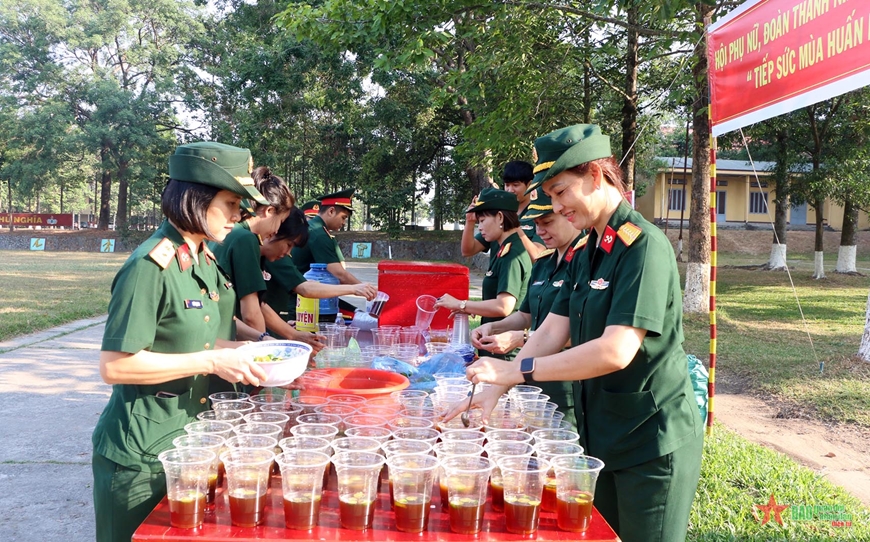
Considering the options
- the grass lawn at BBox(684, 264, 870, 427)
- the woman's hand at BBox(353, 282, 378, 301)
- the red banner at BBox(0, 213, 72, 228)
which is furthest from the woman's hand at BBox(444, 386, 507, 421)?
the red banner at BBox(0, 213, 72, 228)

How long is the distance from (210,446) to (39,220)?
52.0m

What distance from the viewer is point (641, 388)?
2260 millimetres

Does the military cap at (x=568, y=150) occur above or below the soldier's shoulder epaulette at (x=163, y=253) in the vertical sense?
above

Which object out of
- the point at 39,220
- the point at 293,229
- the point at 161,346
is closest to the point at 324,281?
the point at 293,229

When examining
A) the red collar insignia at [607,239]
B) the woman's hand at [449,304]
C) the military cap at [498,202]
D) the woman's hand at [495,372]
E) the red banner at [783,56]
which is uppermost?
the red banner at [783,56]

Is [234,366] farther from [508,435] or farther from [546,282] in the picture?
[546,282]

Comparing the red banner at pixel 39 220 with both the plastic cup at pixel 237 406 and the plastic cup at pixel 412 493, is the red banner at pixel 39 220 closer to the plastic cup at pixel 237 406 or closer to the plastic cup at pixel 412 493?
the plastic cup at pixel 237 406

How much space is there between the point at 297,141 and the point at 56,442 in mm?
24900

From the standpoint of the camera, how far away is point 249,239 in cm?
356

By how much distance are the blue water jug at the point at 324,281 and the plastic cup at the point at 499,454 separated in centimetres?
381

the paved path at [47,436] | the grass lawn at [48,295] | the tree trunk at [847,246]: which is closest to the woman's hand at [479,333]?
the paved path at [47,436]

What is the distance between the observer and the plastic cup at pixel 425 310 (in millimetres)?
4974

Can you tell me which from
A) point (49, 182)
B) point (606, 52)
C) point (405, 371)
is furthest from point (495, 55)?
point (49, 182)

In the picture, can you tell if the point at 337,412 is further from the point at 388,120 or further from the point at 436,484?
the point at 388,120
